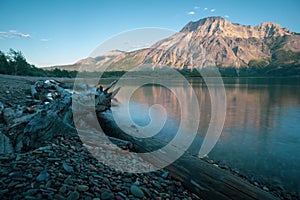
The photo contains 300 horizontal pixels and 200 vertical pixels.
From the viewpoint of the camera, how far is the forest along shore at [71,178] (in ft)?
6.70

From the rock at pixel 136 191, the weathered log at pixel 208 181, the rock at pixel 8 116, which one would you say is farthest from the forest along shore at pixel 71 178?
the rock at pixel 8 116

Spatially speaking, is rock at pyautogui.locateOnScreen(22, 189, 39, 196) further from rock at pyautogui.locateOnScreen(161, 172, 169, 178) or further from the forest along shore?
rock at pyautogui.locateOnScreen(161, 172, 169, 178)

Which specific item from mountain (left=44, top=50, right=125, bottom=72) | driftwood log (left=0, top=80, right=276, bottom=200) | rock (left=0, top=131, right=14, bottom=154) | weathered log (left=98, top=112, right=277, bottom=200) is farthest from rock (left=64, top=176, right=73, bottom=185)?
mountain (left=44, top=50, right=125, bottom=72)

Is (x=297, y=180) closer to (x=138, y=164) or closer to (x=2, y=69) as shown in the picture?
(x=138, y=164)

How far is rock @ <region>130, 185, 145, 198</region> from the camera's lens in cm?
260

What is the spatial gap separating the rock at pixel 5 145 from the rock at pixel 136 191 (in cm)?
248

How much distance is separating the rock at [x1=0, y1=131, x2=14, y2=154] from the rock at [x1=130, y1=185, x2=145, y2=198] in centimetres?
248

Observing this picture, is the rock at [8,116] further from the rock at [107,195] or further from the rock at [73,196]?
the rock at [107,195]

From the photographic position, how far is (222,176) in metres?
3.40

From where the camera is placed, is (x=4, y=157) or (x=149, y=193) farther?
(x=149, y=193)

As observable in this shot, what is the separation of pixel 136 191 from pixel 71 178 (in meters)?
0.96

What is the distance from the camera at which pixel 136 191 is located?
8.74 ft

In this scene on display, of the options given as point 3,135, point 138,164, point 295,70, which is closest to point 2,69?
point 3,135

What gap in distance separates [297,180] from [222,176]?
3499 millimetres
